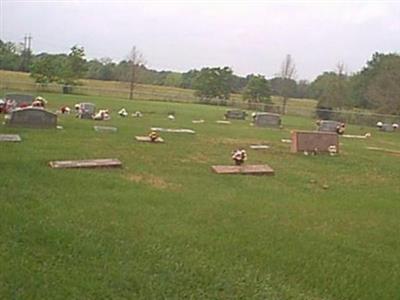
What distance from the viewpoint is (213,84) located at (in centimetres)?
7425

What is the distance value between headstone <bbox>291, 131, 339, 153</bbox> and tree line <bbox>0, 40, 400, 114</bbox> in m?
33.3

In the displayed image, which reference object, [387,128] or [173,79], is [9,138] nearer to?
[387,128]

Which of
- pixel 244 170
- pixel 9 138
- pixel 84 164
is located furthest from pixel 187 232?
pixel 9 138

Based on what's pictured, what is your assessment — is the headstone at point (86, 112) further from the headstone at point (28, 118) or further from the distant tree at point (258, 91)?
the distant tree at point (258, 91)

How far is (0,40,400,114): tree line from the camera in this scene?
53.9 meters

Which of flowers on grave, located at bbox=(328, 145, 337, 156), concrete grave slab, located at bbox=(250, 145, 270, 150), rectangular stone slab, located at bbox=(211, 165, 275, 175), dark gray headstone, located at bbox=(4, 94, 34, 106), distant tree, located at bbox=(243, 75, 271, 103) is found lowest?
concrete grave slab, located at bbox=(250, 145, 270, 150)

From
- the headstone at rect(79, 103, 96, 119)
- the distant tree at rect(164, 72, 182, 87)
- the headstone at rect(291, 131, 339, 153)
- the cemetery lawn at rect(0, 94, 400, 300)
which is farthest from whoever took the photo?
the distant tree at rect(164, 72, 182, 87)

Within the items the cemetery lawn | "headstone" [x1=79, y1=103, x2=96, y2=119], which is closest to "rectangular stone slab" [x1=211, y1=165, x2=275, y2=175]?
the cemetery lawn

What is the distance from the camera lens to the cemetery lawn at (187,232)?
17.7 feet

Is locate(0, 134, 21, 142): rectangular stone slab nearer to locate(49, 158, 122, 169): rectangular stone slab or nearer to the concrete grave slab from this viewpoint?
locate(49, 158, 122, 169): rectangular stone slab

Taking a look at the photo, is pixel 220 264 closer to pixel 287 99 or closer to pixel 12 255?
pixel 12 255

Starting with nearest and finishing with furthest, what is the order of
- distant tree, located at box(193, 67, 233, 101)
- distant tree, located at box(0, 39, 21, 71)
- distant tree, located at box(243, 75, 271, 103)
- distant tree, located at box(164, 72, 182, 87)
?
distant tree, located at box(243, 75, 271, 103), distant tree, located at box(193, 67, 233, 101), distant tree, located at box(0, 39, 21, 71), distant tree, located at box(164, 72, 182, 87)

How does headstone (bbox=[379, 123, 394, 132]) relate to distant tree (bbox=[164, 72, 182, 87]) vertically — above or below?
below

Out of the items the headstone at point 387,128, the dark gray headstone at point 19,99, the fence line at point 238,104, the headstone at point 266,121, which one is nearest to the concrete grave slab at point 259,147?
the dark gray headstone at point 19,99
